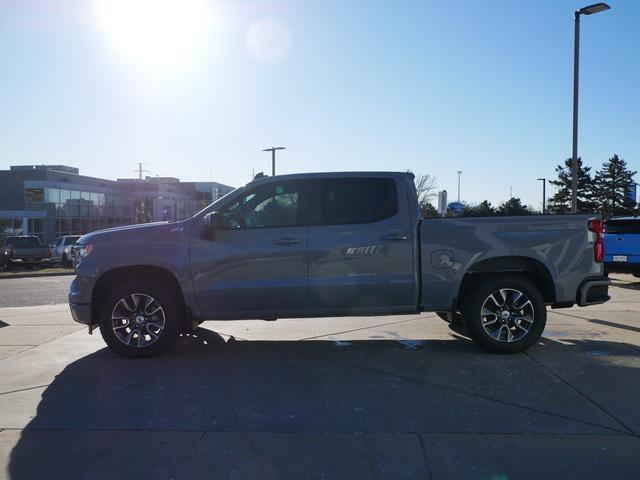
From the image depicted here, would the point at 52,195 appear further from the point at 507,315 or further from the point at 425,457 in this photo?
the point at 425,457

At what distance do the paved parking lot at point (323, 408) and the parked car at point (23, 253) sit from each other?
22627 mm

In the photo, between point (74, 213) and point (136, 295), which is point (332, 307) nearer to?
point (136, 295)

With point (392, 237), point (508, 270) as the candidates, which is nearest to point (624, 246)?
point (508, 270)

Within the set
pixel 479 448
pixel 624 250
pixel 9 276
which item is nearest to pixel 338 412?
pixel 479 448

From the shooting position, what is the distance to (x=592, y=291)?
6262mm

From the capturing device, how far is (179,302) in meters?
6.13

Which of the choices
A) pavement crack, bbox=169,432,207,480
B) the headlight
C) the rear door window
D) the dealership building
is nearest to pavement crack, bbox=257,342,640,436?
the rear door window

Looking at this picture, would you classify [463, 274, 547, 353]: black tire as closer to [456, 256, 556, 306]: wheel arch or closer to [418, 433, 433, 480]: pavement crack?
[456, 256, 556, 306]: wheel arch

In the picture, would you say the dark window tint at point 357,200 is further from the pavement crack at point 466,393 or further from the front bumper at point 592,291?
the front bumper at point 592,291

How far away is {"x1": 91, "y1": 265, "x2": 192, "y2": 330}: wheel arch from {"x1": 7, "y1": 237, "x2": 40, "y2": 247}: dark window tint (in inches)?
977

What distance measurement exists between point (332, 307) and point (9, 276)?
20920mm

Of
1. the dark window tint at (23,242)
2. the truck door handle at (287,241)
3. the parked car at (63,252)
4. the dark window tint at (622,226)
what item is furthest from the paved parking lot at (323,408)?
the parked car at (63,252)

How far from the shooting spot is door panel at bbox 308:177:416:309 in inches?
238

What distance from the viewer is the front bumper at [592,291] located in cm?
623
